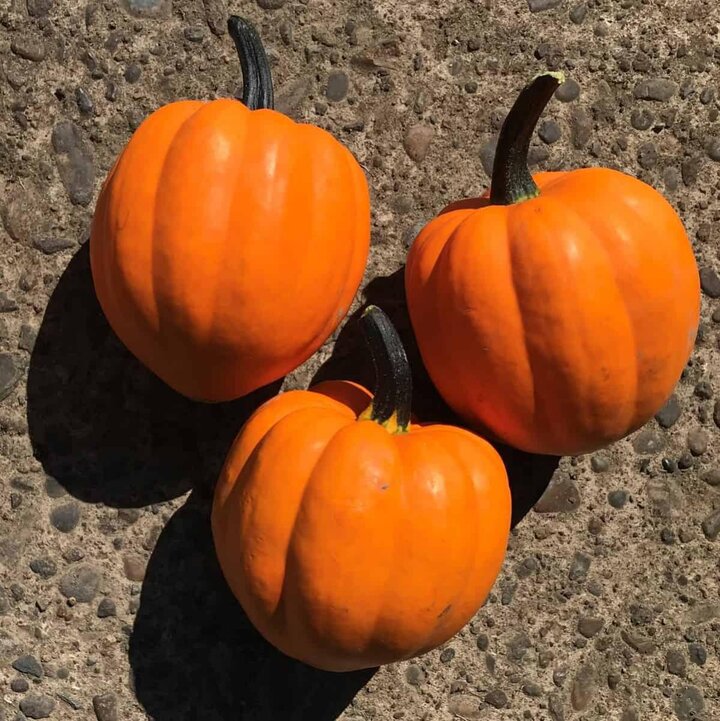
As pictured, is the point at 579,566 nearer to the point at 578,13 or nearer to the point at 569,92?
the point at 569,92

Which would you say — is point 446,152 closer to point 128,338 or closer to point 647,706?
point 128,338

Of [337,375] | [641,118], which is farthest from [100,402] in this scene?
[641,118]

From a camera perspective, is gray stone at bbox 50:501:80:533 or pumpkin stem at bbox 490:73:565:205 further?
gray stone at bbox 50:501:80:533

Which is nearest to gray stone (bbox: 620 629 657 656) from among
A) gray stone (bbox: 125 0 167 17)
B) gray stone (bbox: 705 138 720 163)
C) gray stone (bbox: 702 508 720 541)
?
gray stone (bbox: 702 508 720 541)

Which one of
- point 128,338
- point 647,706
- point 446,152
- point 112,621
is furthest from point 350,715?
point 446,152

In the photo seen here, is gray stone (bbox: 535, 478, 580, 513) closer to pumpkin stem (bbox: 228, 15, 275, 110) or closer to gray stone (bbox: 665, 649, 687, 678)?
gray stone (bbox: 665, 649, 687, 678)

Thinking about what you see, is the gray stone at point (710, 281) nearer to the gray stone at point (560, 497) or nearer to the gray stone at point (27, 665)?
the gray stone at point (560, 497)
